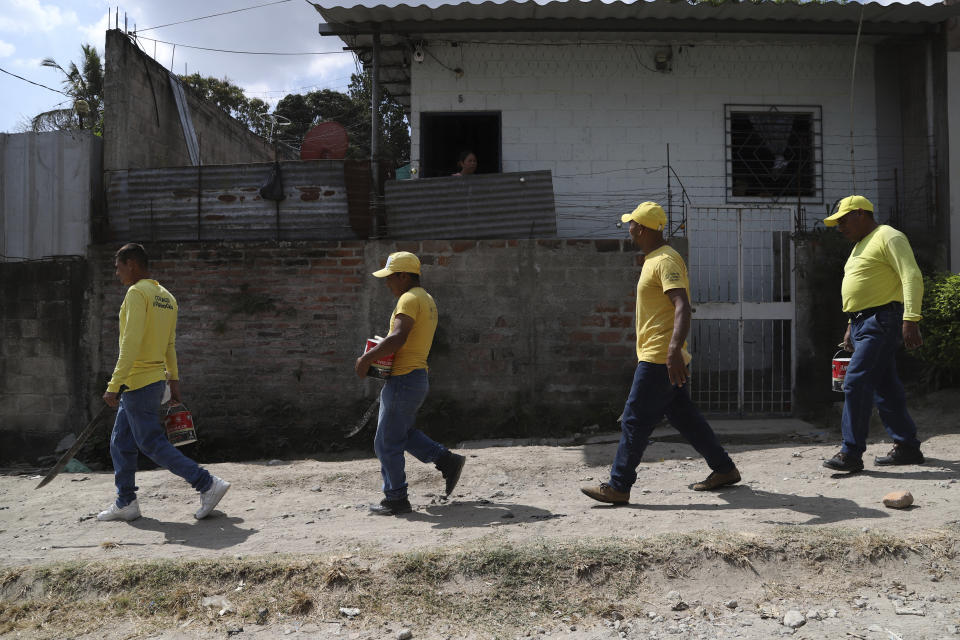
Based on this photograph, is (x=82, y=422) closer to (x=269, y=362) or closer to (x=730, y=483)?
(x=269, y=362)

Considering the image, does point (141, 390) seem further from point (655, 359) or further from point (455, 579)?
point (655, 359)

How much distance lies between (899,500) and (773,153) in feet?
20.0

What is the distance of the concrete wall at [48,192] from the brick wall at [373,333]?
111cm

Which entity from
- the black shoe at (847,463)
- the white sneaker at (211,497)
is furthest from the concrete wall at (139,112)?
the black shoe at (847,463)

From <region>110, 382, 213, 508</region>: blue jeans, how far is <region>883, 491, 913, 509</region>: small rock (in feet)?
13.2

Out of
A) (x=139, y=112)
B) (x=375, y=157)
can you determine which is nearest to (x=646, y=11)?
(x=375, y=157)

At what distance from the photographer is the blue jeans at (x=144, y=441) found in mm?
4441

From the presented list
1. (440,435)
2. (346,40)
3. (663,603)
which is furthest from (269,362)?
(663,603)

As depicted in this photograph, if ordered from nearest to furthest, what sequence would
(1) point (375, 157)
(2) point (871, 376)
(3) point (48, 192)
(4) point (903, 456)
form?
(2) point (871, 376)
(4) point (903, 456)
(1) point (375, 157)
(3) point (48, 192)

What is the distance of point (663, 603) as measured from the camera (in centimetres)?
316

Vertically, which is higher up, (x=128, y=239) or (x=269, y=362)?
(x=128, y=239)

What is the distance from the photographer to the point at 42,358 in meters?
7.80

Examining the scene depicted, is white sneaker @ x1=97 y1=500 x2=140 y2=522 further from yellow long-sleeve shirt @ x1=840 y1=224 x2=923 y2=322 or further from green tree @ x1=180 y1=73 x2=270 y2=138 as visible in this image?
green tree @ x1=180 y1=73 x2=270 y2=138

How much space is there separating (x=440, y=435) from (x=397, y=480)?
2.81 meters
